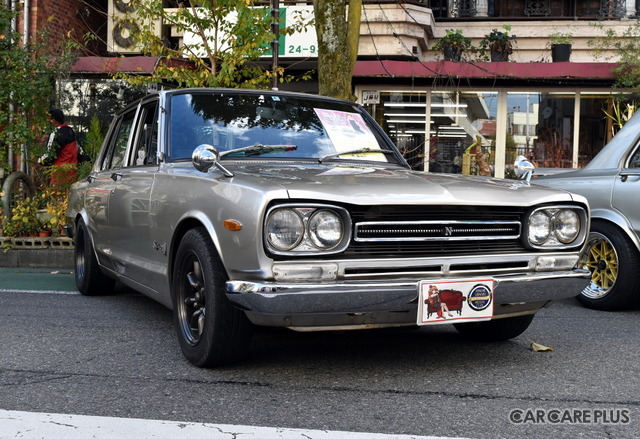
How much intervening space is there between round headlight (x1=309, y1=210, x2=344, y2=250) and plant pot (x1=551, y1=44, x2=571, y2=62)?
12821 mm

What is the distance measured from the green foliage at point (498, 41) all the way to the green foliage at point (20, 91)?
847 centimetres

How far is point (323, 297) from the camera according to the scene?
11.4ft

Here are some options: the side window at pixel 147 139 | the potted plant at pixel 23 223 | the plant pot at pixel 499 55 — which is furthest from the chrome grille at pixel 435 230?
the plant pot at pixel 499 55

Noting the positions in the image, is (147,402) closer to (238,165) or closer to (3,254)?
(238,165)

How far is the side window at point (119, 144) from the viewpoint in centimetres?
597

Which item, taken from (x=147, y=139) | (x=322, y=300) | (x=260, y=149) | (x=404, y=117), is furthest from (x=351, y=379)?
(x=404, y=117)

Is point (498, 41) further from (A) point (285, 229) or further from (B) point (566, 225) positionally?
(A) point (285, 229)

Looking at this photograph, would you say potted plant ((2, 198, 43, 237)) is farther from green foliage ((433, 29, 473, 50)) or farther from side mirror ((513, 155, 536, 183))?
green foliage ((433, 29, 473, 50))

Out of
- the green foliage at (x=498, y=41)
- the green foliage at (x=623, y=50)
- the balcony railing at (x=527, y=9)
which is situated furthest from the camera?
the balcony railing at (x=527, y=9)

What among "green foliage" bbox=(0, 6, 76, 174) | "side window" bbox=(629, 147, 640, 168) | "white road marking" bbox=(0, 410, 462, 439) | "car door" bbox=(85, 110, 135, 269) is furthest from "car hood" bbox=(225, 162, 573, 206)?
Answer: "green foliage" bbox=(0, 6, 76, 174)

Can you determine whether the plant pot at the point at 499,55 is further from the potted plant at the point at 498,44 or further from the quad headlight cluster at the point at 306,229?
the quad headlight cluster at the point at 306,229

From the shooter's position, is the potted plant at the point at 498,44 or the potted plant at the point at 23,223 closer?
the potted plant at the point at 23,223

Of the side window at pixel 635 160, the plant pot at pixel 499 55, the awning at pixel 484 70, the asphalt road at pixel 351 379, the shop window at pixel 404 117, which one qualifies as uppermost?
the plant pot at pixel 499 55

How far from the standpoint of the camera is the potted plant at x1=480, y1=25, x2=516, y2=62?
15422 millimetres
